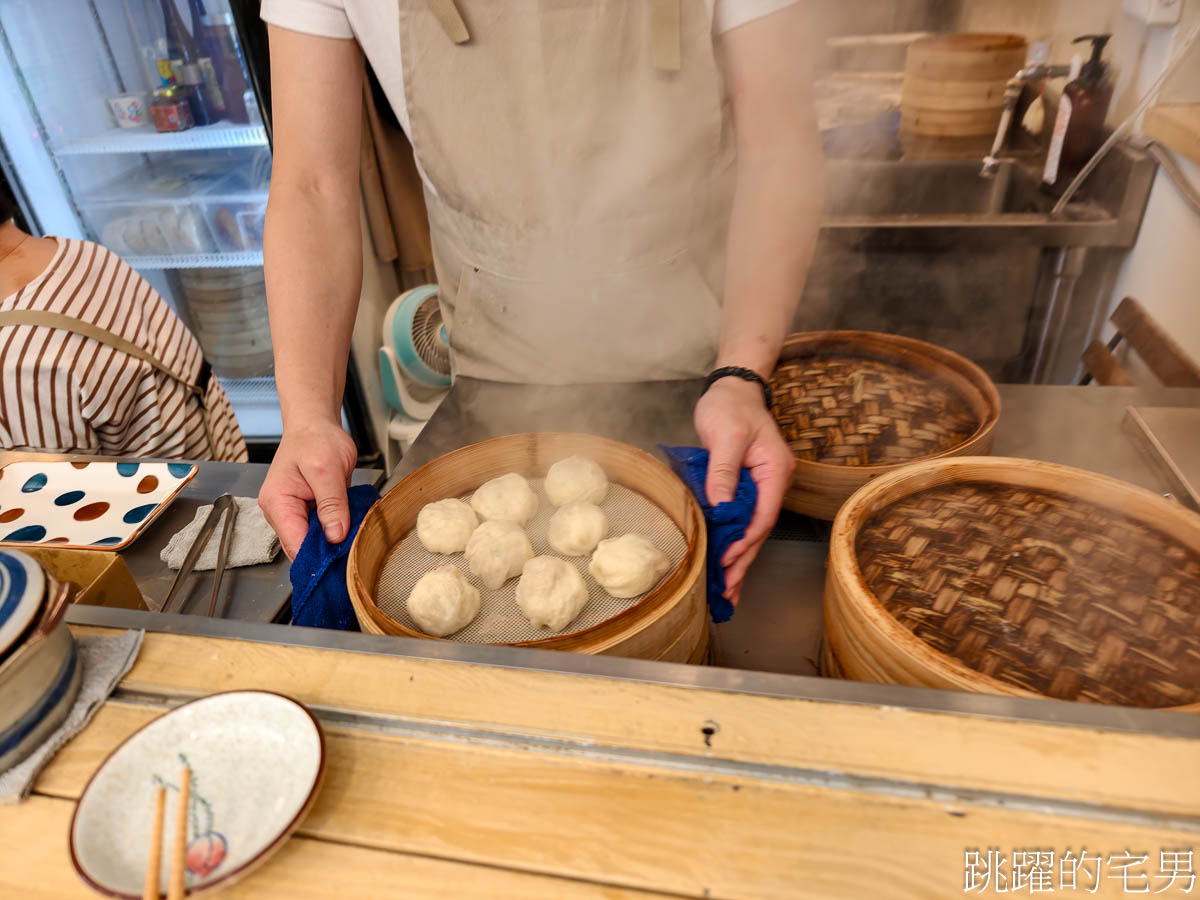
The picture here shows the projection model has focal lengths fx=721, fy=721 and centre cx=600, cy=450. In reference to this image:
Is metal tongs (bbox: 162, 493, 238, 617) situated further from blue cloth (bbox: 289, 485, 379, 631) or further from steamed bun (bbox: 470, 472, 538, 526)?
steamed bun (bbox: 470, 472, 538, 526)

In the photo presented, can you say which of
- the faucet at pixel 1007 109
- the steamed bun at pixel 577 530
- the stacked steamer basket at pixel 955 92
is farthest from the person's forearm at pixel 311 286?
the faucet at pixel 1007 109

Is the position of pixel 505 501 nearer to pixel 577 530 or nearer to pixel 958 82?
pixel 577 530

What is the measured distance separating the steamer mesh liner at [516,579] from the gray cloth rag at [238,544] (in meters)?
0.30

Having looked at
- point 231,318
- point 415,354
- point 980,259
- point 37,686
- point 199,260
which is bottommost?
point 231,318

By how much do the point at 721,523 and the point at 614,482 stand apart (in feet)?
1.08

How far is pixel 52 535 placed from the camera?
4.77 ft

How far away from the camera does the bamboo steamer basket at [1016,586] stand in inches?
33.7

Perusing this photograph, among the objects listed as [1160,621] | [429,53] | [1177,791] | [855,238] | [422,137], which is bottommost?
[855,238]

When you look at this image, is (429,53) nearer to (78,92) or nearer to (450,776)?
(450,776)

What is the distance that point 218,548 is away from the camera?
4.39 feet

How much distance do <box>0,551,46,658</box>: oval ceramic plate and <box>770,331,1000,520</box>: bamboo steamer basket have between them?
3.50 ft

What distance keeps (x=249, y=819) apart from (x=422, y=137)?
1423 mm

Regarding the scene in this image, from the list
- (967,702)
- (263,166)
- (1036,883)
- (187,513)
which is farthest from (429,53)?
(263,166)

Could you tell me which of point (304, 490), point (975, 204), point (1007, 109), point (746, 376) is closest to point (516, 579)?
point (304, 490)
